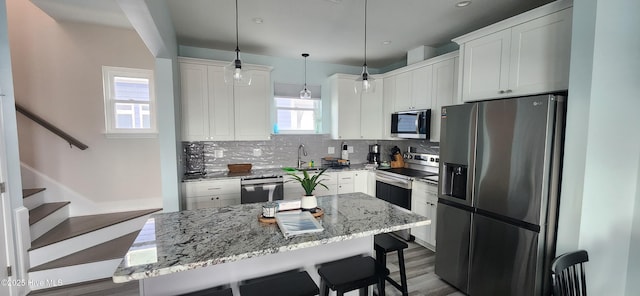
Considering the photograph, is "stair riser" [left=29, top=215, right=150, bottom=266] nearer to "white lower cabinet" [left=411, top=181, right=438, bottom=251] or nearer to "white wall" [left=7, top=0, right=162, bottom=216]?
"white wall" [left=7, top=0, right=162, bottom=216]

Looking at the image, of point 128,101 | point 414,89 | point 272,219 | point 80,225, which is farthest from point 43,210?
point 414,89

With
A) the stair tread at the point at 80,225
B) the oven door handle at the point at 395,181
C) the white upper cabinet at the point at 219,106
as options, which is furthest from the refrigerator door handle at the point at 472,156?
the stair tread at the point at 80,225

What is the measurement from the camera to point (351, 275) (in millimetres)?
1488

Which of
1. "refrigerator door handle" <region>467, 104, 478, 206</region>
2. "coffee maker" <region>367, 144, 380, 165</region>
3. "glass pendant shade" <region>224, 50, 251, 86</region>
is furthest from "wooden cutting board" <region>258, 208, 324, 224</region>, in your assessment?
"coffee maker" <region>367, 144, 380, 165</region>

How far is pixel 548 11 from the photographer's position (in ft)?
6.44

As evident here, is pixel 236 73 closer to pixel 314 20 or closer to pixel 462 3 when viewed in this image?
pixel 314 20

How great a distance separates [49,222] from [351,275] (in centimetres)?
350

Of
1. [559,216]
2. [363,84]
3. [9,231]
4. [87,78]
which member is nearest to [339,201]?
[363,84]

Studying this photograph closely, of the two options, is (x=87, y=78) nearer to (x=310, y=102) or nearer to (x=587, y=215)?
(x=310, y=102)

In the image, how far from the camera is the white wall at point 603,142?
158cm

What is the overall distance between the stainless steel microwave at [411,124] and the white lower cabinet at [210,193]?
2.46 metres

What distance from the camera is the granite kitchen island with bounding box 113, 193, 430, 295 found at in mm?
1161

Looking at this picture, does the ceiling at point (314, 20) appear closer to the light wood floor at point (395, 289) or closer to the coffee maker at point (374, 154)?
the coffee maker at point (374, 154)

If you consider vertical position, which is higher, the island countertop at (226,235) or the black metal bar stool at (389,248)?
the island countertop at (226,235)
